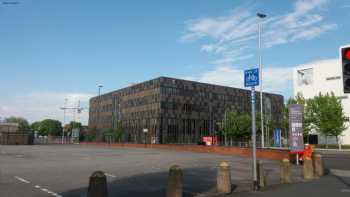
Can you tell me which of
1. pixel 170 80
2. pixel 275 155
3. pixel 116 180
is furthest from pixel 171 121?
pixel 116 180

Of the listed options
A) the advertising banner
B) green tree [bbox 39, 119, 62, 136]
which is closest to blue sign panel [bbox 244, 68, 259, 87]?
the advertising banner

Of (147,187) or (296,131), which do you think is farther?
(296,131)

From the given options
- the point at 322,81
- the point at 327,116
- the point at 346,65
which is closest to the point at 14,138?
the point at 327,116

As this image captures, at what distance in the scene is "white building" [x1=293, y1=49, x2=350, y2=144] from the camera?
249 ft

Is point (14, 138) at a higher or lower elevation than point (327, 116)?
lower

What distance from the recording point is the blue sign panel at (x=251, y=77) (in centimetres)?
1262

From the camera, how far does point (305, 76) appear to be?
85.6 m

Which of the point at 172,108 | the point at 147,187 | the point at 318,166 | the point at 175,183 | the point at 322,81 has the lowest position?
the point at 147,187

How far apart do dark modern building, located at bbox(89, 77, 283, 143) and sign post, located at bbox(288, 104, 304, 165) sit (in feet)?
199

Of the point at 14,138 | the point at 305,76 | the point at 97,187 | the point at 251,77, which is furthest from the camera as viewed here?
the point at 14,138

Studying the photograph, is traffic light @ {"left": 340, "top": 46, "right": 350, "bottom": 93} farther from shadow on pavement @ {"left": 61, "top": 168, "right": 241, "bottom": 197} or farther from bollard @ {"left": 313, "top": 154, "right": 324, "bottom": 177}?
bollard @ {"left": 313, "top": 154, "right": 324, "bottom": 177}

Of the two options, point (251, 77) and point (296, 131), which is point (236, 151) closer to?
point (296, 131)

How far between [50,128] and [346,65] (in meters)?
174

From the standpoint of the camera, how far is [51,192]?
11.0 metres
